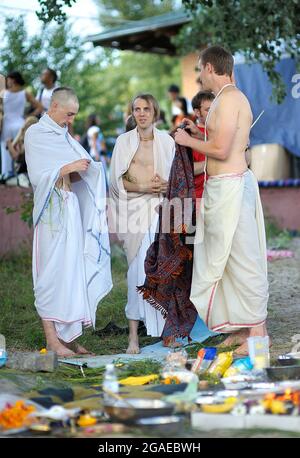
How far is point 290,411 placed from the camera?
465cm

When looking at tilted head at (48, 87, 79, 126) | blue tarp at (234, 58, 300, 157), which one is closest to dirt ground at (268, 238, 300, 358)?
blue tarp at (234, 58, 300, 157)

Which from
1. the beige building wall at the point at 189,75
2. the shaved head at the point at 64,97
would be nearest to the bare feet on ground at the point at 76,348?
the shaved head at the point at 64,97

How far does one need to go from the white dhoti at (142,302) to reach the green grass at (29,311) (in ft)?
0.91

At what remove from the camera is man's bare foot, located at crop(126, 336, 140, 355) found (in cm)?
721

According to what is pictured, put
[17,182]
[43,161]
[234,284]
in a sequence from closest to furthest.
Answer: [234,284], [43,161], [17,182]

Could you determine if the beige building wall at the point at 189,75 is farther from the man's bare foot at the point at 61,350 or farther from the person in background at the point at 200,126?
the man's bare foot at the point at 61,350

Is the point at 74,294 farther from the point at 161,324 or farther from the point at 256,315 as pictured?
the point at 256,315

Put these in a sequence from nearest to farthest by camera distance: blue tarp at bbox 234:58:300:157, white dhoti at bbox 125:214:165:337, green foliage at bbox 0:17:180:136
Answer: white dhoti at bbox 125:214:165:337 < blue tarp at bbox 234:58:300:157 < green foliage at bbox 0:17:180:136

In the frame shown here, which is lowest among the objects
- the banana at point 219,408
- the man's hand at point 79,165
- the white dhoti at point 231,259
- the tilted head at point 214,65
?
the banana at point 219,408

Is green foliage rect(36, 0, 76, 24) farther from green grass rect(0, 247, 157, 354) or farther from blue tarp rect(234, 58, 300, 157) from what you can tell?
blue tarp rect(234, 58, 300, 157)

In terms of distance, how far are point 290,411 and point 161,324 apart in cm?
296

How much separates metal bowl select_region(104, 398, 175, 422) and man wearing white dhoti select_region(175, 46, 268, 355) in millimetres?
1984

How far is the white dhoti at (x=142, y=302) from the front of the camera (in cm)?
751
